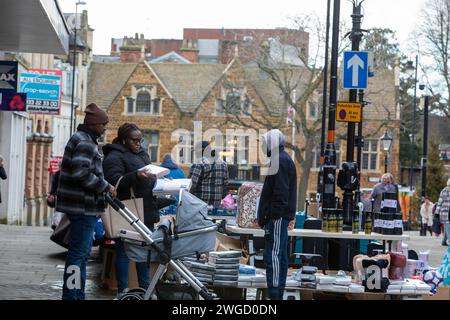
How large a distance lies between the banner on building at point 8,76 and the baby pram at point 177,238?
10.6 meters

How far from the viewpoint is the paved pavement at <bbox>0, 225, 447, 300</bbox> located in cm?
Answer: 1296

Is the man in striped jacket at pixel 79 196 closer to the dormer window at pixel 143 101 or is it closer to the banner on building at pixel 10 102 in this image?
the banner on building at pixel 10 102

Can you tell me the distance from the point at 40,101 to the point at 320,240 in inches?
717

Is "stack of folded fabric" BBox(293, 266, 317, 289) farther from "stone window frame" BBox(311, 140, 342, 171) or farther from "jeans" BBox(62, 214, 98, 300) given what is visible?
"stone window frame" BBox(311, 140, 342, 171)

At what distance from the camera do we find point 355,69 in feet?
64.6

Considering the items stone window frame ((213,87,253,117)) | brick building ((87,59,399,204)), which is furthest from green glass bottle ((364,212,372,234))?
brick building ((87,59,399,204))

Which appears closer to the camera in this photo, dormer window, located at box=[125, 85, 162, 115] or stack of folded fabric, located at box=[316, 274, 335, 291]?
stack of folded fabric, located at box=[316, 274, 335, 291]

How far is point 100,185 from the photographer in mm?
10664

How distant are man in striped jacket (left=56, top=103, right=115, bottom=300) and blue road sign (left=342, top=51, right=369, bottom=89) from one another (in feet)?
30.8

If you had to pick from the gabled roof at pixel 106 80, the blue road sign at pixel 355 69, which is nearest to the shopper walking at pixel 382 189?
the blue road sign at pixel 355 69

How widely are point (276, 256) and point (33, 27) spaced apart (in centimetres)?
992

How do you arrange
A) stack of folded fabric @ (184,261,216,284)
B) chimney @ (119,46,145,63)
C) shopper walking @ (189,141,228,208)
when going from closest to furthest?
stack of folded fabric @ (184,261,216,284) < shopper walking @ (189,141,228,208) < chimney @ (119,46,145,63)

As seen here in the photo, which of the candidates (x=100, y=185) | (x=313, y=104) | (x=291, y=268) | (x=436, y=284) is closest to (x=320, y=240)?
(x=291, y=268)
